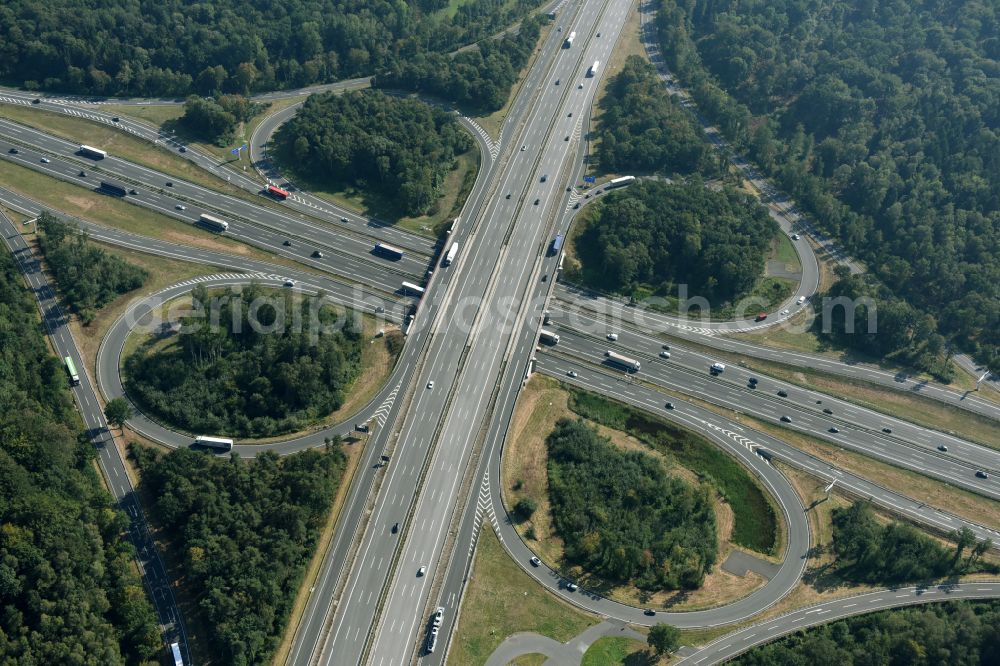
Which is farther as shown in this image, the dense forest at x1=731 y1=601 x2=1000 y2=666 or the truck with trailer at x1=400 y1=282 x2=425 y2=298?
the truck with trailer at x1=400 y1=282 x2=425 y2=298

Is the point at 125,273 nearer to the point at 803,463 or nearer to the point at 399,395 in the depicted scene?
the point at 399,395

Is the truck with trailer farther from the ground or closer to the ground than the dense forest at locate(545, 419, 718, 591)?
farther from the ground

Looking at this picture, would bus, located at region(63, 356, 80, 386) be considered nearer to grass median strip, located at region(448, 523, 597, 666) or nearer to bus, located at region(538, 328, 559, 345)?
grass median strip, located at region(448, 523, 597, 666)

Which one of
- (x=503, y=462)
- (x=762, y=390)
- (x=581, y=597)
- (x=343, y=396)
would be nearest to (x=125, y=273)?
(x=343, y=396)

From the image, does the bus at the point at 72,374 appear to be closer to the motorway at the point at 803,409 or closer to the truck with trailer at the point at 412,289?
the truck with trailer at the point at 412,289

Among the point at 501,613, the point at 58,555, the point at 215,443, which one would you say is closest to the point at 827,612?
the point at 501,613

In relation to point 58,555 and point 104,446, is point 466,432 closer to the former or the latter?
point 104,446

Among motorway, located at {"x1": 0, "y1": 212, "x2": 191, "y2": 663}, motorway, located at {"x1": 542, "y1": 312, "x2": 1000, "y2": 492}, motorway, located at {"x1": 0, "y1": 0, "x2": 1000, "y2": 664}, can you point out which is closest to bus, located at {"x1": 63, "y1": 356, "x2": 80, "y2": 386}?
motorway, located at {"x1": 0, "y1": 212, "x2": 191, "y2": 663}
